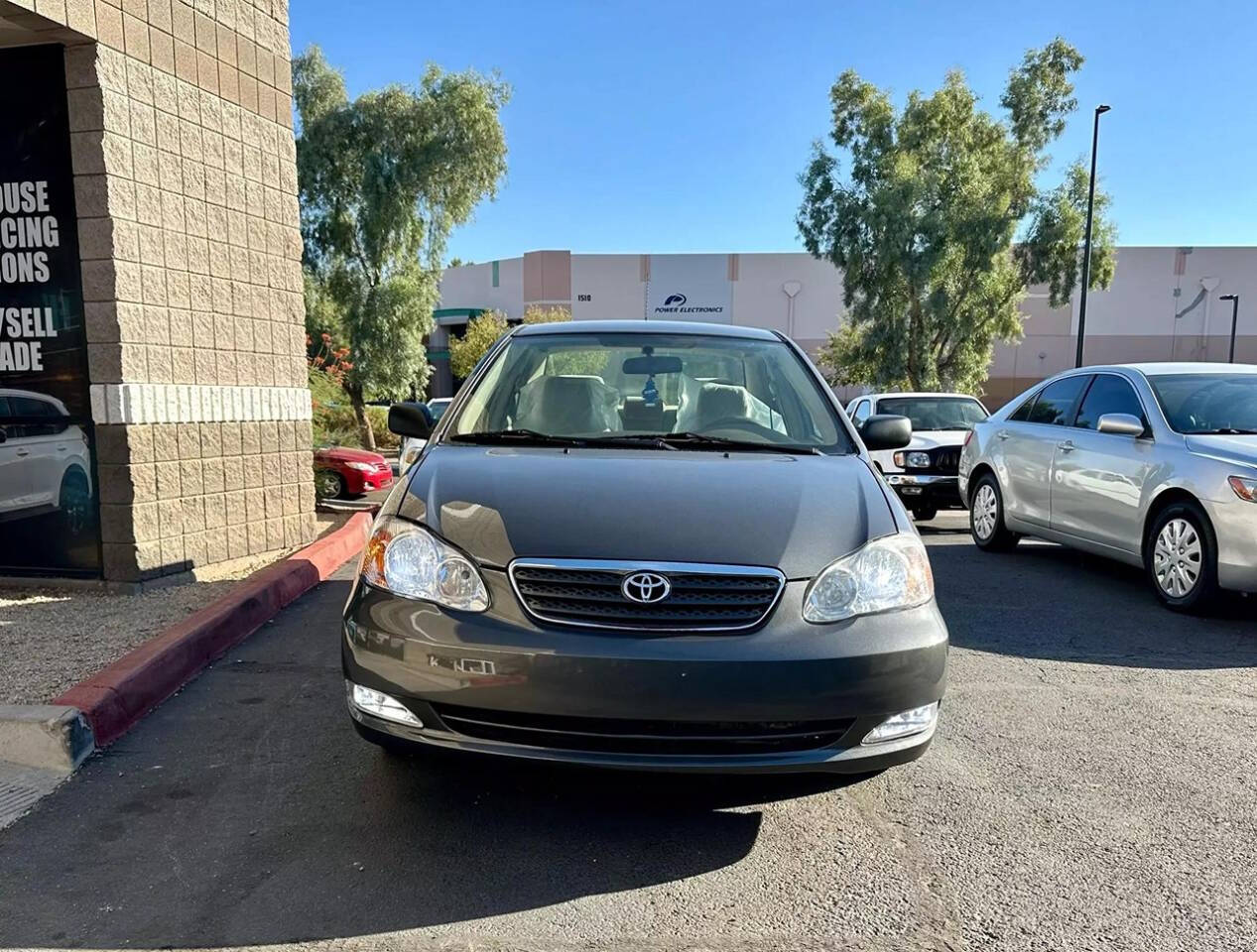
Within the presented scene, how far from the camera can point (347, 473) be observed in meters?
12.3

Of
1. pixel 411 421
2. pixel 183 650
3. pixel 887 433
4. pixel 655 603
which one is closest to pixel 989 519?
pixel 887 433

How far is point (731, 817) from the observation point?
10.0 ft

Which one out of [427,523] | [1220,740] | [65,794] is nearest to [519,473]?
[427,523]

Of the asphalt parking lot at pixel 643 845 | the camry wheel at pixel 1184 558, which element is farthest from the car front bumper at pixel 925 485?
the asphalt parking lot at pixel 643 845

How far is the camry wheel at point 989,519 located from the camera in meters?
8.05

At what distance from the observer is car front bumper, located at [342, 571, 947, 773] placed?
8.20 ft

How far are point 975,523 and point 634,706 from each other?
267 inches

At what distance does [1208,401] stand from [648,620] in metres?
5.39

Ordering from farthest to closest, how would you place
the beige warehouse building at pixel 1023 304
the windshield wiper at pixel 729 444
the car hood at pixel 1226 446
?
the beige warehouse building at pixel 1023 304 → the car hood at pixel 1226 446 → the windshield wiper at pixel 729 444

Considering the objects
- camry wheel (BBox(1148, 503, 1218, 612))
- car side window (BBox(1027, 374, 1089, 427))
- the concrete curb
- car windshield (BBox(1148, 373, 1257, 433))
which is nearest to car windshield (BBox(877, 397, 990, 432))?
car side window (BBox(1027, 374, 1089, 427))

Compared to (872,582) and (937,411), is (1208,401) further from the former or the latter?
(937,411)

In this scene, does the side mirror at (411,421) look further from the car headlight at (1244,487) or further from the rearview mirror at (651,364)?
the car headlight at (1244,487)

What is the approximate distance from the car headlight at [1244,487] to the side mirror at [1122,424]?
0.80 m

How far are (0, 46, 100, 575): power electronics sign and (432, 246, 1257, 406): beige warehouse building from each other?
34479mm
